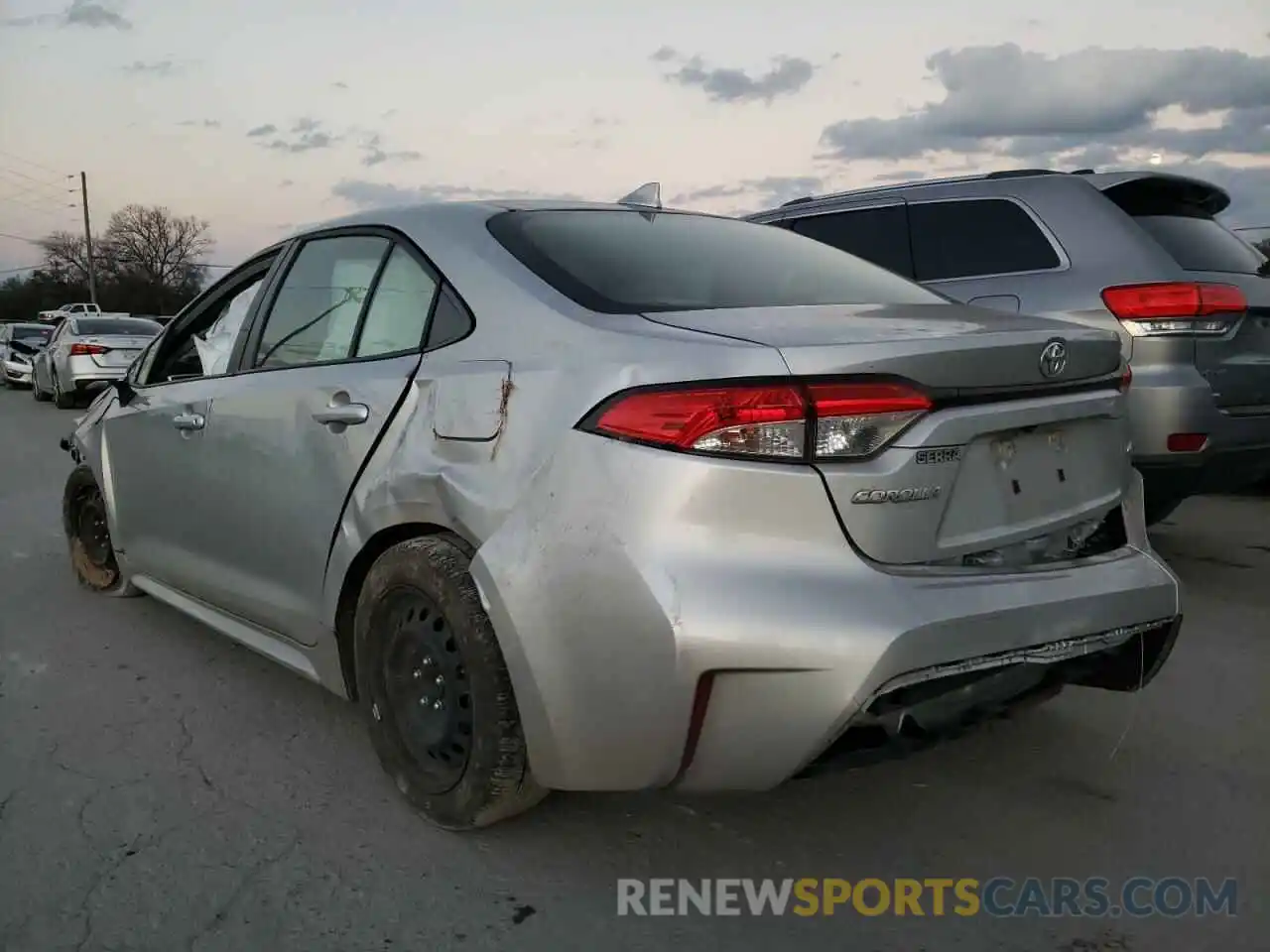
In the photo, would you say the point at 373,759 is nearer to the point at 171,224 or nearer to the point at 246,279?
the point at 246,279

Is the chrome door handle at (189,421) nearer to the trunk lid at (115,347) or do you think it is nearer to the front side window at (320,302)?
the front side window at (320,302)

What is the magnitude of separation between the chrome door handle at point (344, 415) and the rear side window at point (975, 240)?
135 inches

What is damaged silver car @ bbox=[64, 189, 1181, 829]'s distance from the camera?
7.11ft

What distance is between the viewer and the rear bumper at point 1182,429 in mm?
4449

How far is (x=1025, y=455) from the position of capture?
98.5 inches

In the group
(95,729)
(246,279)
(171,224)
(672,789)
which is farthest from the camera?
(171,224)

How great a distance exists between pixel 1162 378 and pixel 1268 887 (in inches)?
98.5

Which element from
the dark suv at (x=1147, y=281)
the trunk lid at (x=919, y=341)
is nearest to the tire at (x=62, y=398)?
the dark suv at (x=1147, y=281)

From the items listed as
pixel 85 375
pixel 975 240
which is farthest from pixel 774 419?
pixel 85 375

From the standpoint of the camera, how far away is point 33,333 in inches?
961

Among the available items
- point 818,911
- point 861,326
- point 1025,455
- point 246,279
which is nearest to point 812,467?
point 861,326

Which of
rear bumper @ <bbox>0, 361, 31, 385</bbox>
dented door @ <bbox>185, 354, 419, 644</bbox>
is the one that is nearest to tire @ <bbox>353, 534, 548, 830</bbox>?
dented door @ <bbox>185, 354, 419, 644</bbox>

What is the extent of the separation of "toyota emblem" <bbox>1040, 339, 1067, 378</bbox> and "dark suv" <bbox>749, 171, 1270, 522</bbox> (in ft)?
7.15

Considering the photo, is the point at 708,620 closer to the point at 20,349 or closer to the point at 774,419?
the point at 774,419
